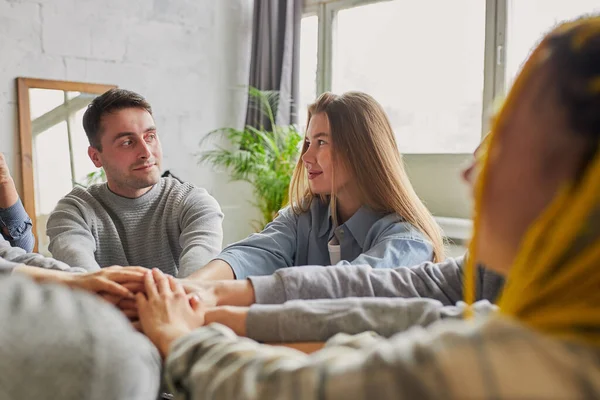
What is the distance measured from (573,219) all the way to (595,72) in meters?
0.12

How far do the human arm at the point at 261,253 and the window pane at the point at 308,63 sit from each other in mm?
2378

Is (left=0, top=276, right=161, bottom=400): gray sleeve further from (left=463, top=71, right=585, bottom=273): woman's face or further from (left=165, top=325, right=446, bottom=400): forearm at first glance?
(left=463, top=71, right=585, bottom=273): woman's face

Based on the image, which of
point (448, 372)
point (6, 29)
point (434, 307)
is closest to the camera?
point (448, 372)

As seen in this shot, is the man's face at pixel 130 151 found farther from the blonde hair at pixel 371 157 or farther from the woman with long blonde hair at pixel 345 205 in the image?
the blonde hair at pixel 371 157

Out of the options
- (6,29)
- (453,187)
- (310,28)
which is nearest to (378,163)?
(453,187)

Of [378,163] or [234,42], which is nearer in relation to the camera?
[378,163]

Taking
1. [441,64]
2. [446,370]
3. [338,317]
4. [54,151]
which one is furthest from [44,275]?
[441,64]

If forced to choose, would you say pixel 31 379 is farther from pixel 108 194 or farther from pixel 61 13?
pixel 61 13

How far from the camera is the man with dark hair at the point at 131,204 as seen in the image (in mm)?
1925

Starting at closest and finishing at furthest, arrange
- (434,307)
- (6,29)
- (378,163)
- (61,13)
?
(434,307) → (378,163) → (6,29) → (61,13)

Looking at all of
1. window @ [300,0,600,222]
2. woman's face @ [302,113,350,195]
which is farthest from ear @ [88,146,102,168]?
window @ [300,0,600,222]

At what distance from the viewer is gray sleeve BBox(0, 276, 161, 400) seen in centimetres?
55

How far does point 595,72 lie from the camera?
48 cm

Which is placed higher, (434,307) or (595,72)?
(595,72)
